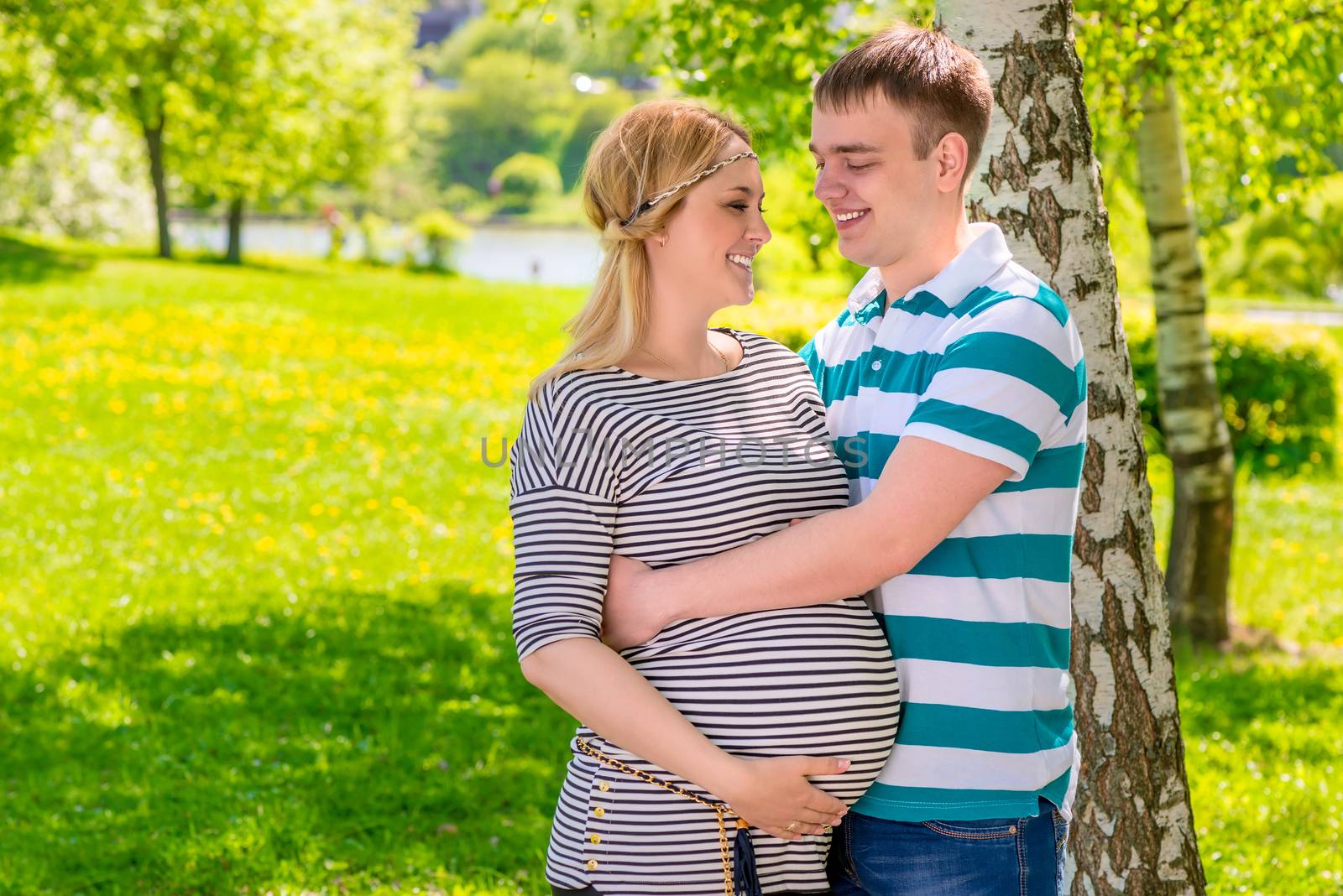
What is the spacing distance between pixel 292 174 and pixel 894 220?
30904 mm

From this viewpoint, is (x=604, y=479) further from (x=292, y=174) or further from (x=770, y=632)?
(x=292, y=174)

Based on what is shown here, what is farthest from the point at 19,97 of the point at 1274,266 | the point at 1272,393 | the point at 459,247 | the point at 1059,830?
the point at 1274,266

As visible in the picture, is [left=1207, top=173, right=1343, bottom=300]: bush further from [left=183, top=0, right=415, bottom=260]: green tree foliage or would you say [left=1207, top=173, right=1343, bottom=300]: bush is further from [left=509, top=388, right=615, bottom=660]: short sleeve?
[left=509, top=388, right=615, bottom=660]: short sleeve

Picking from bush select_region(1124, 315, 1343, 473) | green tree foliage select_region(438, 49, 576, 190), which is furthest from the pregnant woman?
green tree foliage select_region(438, 49, 576, 190)

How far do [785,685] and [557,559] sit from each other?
1.22 feet

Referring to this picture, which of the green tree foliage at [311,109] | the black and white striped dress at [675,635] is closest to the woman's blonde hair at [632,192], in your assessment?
the black and white striped dress at [675,635]

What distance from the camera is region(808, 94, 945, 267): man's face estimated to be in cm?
196

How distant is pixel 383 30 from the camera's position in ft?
111

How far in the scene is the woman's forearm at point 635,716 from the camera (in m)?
1.78

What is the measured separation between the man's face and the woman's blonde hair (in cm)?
18

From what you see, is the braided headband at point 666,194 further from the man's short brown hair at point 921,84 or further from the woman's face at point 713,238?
the man's short brown hair at point 921,84

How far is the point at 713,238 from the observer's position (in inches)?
81.3

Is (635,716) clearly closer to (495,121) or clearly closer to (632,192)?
(632,192)

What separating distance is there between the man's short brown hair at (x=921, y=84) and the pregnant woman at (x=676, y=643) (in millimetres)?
245
